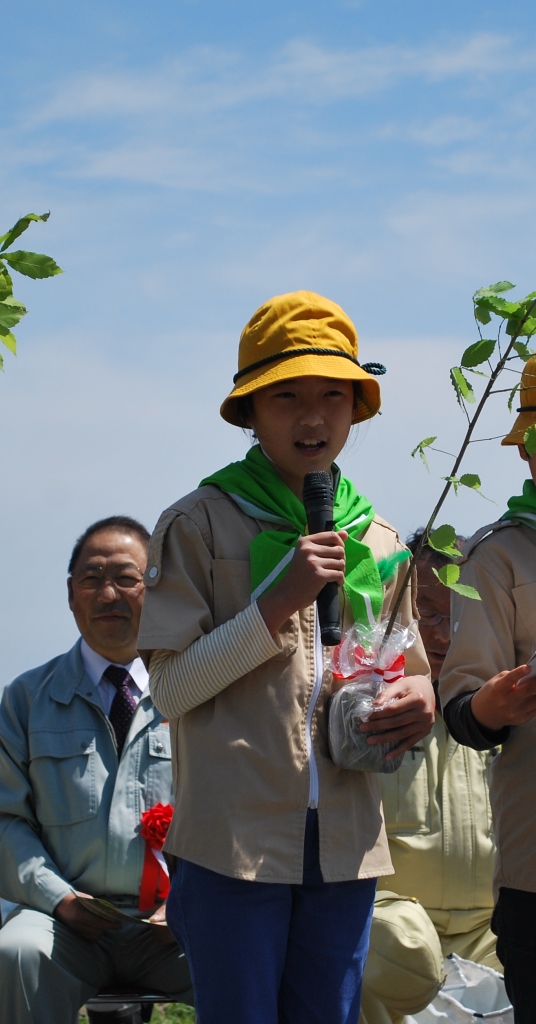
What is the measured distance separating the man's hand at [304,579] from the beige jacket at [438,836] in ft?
6.78

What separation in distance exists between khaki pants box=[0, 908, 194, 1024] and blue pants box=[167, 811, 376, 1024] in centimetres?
138

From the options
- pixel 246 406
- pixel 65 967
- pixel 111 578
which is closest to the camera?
pixel 246 406

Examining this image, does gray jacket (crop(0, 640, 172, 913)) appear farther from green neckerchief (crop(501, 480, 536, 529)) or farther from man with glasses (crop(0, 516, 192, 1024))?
green neckerchief (crop(501, 480, 536, 529))

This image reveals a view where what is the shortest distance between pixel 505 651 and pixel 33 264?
5.18 feet

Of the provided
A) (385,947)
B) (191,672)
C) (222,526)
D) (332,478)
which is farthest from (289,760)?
(385,947)

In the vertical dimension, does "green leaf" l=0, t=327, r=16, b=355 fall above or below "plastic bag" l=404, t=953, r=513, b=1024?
above

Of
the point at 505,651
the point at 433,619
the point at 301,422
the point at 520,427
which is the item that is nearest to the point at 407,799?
the point at 433,619

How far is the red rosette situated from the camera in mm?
4418

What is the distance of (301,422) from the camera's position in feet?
10.3

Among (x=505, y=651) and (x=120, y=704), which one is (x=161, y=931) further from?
(x=505, y=651)

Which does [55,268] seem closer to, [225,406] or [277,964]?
[225,406]

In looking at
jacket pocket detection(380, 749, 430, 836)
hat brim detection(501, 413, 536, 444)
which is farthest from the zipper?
jacket pocket detection(380, 749, 430, 836)

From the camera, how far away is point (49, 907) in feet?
14.0

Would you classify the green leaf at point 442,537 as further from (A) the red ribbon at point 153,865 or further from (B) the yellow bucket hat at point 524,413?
(A) the red ribbon at point 153,865
